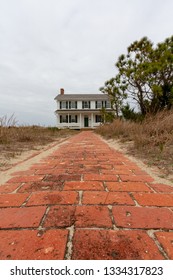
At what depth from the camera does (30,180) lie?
1846 mm

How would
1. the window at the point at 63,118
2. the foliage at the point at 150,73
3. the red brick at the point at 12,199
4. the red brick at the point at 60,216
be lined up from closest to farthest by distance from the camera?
the red brick at the point at 60,216 → the red brick at the point at 12,199 → the foliage at the point at 150,73 → the window at the point at 63,118

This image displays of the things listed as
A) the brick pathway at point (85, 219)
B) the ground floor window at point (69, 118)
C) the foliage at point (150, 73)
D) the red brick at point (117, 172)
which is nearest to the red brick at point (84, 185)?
the brick pathway at point (85, 219)

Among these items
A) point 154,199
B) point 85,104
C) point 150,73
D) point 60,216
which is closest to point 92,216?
point 60,216

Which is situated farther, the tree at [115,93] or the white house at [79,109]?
the white house at [79,109]

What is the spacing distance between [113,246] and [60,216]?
1.29ft

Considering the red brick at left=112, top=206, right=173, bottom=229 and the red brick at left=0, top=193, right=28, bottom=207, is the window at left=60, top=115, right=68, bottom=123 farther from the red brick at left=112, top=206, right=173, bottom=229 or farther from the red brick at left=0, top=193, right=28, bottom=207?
the red brick at left=112, top=206, right=173, bottom=229

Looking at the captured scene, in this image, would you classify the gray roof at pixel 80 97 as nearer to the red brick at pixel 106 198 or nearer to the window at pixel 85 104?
the window at pixel 85 104

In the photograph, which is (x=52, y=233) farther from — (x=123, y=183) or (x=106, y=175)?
(x=106, y=175)

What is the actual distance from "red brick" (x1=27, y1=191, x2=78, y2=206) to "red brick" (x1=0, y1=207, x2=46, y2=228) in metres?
0.10

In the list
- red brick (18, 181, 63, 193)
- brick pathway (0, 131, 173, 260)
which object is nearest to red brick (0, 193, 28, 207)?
brick pathway (0, 131, 173, 260)

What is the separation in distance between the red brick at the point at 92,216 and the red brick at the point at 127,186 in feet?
1.33

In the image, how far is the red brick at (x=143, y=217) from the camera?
100 cm
